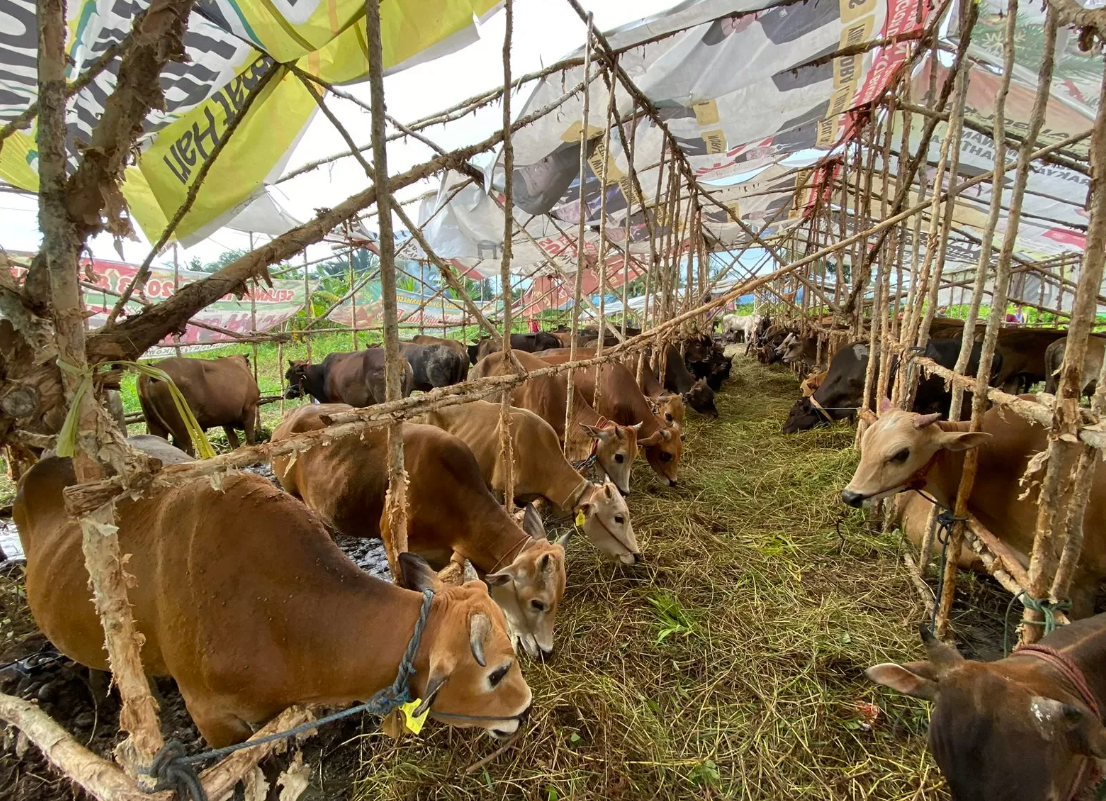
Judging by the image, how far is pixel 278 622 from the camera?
1945 millimetres

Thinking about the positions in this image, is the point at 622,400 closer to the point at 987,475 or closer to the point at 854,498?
the point at 854,498

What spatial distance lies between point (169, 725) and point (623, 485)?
396 centimetres

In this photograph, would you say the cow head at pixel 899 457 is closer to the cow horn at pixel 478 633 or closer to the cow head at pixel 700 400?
the cow horn at pixel 478 633

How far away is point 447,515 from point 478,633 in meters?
1.83

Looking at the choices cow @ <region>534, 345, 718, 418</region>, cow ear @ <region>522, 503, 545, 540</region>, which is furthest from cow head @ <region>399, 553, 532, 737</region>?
cow @ <region>534, 345, 718, 418</region>

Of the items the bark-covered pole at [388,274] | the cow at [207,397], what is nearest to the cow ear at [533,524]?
the bark-covered pole at [388,274]

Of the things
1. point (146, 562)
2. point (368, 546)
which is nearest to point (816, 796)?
point (146, 562)

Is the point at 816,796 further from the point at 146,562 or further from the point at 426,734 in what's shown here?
the point at 146,562

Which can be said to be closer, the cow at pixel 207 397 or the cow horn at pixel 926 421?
the cow horn at pixel 926 421

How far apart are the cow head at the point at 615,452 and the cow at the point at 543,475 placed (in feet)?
2.13

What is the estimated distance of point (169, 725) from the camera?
2986mm

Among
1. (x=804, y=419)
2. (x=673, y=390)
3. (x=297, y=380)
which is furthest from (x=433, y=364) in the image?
(x=804, y=419)

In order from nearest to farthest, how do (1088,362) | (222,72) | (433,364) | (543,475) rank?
(222,72), (543,475), (1088,362), (433,364)

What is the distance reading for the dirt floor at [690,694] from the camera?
250cm
